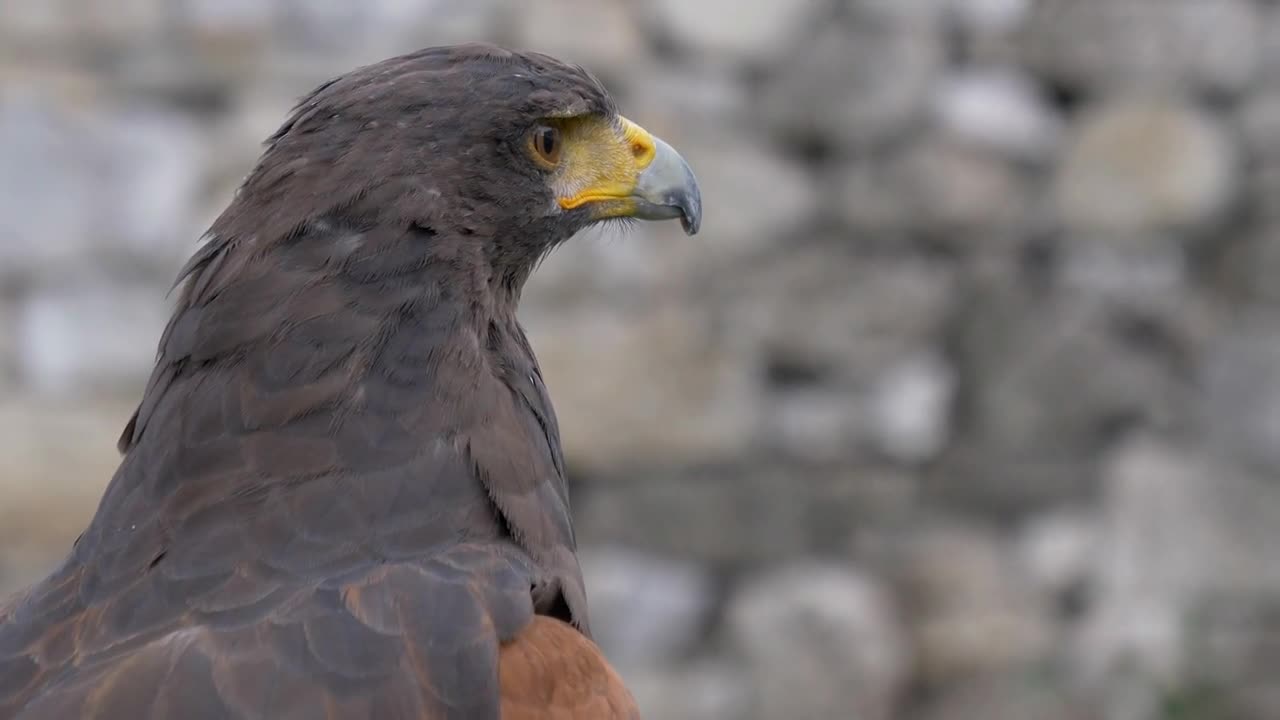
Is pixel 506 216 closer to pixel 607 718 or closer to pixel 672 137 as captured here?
pixel 607 718

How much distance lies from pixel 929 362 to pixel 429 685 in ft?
10.1

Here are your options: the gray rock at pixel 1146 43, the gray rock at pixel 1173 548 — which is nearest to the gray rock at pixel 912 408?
the gray rock at pixel 1173 548

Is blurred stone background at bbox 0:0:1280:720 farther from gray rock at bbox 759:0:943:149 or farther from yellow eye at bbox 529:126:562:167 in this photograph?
yellow eye at bbox 529:126:562:167

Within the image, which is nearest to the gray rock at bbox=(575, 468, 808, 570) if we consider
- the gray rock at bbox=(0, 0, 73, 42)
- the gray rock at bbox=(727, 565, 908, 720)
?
the gray rock at bbox=(727, 565, 908, 720)

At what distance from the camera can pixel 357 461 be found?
2.49 metres

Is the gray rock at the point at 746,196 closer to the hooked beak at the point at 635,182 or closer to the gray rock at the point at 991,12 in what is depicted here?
the gray rock at the point at 991,12

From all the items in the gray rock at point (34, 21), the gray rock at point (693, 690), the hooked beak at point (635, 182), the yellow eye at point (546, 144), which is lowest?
the gray rock at point (693, 690)

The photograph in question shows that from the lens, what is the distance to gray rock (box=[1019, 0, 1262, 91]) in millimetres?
5152

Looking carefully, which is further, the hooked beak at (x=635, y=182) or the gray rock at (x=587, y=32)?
the gray rock at (x=587, y=32)

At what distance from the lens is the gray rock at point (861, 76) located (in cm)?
512

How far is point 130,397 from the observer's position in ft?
15.7

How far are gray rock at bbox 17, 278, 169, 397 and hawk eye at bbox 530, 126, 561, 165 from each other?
2185mm

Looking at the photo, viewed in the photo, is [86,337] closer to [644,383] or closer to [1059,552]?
[644,383]

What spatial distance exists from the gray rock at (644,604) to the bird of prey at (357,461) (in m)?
2.29
